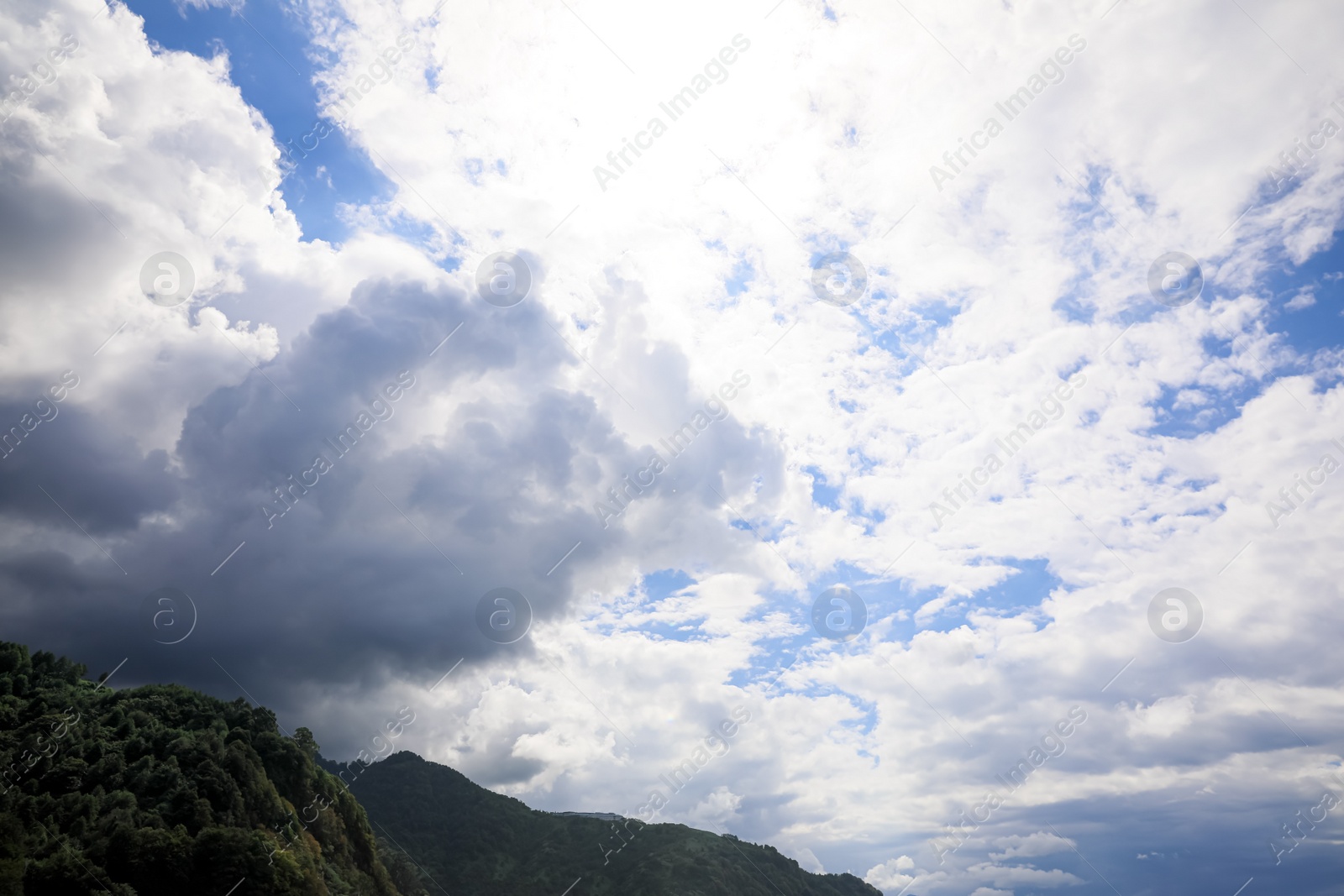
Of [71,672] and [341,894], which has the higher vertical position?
[71,672]

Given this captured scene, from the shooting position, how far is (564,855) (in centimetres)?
17825

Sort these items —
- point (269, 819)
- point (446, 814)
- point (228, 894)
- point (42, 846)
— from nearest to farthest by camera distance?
point (42, 846) < point (228, 894) < point (269, 819) < point (446, 814)

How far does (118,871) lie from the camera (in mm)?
55812

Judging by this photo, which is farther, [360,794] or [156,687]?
[360,794]

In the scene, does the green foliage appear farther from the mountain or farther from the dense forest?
the mountain

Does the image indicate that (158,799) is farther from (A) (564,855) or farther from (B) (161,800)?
(A) (564,855)

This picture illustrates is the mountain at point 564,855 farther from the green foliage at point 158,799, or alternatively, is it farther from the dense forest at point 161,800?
the green foliage at point 158,799

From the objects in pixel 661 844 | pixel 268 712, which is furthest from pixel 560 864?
pixel 268 712

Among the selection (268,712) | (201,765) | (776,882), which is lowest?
(776,882)

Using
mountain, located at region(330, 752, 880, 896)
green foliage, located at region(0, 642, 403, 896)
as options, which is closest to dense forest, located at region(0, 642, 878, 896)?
green foliage, located at region(0, 642, 403, 896)

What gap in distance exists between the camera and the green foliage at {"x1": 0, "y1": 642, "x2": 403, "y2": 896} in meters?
55.9

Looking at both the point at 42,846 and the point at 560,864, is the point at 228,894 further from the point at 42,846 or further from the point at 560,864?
the point at 560,864

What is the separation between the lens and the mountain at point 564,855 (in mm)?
159250

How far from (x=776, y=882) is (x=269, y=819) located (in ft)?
415
